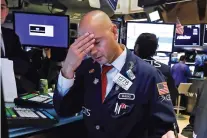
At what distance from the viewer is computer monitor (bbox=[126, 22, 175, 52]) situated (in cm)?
527

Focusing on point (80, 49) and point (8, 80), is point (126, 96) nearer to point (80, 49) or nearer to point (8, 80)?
point (80, 49)

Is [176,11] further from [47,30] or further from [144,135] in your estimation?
[144,135]

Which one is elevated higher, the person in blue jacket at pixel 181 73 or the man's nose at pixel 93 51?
the man's nose at pixel 93 51

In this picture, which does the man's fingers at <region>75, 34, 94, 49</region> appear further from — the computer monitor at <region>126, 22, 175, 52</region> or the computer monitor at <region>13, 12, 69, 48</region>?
the computer monitor at <region>126, 22, 175, 52</region>

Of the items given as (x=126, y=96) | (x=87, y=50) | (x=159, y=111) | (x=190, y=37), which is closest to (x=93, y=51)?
(x=87, y=50)

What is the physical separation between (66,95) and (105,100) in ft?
0.92

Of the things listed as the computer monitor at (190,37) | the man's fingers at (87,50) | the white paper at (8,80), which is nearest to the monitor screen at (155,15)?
the computer monitor at (190,37)

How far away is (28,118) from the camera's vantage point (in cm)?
177

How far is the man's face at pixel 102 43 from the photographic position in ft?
6.04

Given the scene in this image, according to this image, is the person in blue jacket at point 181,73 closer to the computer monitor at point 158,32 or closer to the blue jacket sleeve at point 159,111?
the computer monitor at point 158,32

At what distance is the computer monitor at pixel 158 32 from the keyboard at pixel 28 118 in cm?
351

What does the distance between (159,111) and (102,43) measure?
541 millimetres

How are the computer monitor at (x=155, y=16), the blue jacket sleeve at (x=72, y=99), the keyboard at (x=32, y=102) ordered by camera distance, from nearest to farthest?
the blue jacket sleeve at (x=72, y=99), the keyboard at (x=32, y=102), the computer monitor at (x=155, y=16)

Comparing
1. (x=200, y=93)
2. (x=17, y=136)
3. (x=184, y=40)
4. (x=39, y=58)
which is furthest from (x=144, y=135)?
(x=184, y=40)
